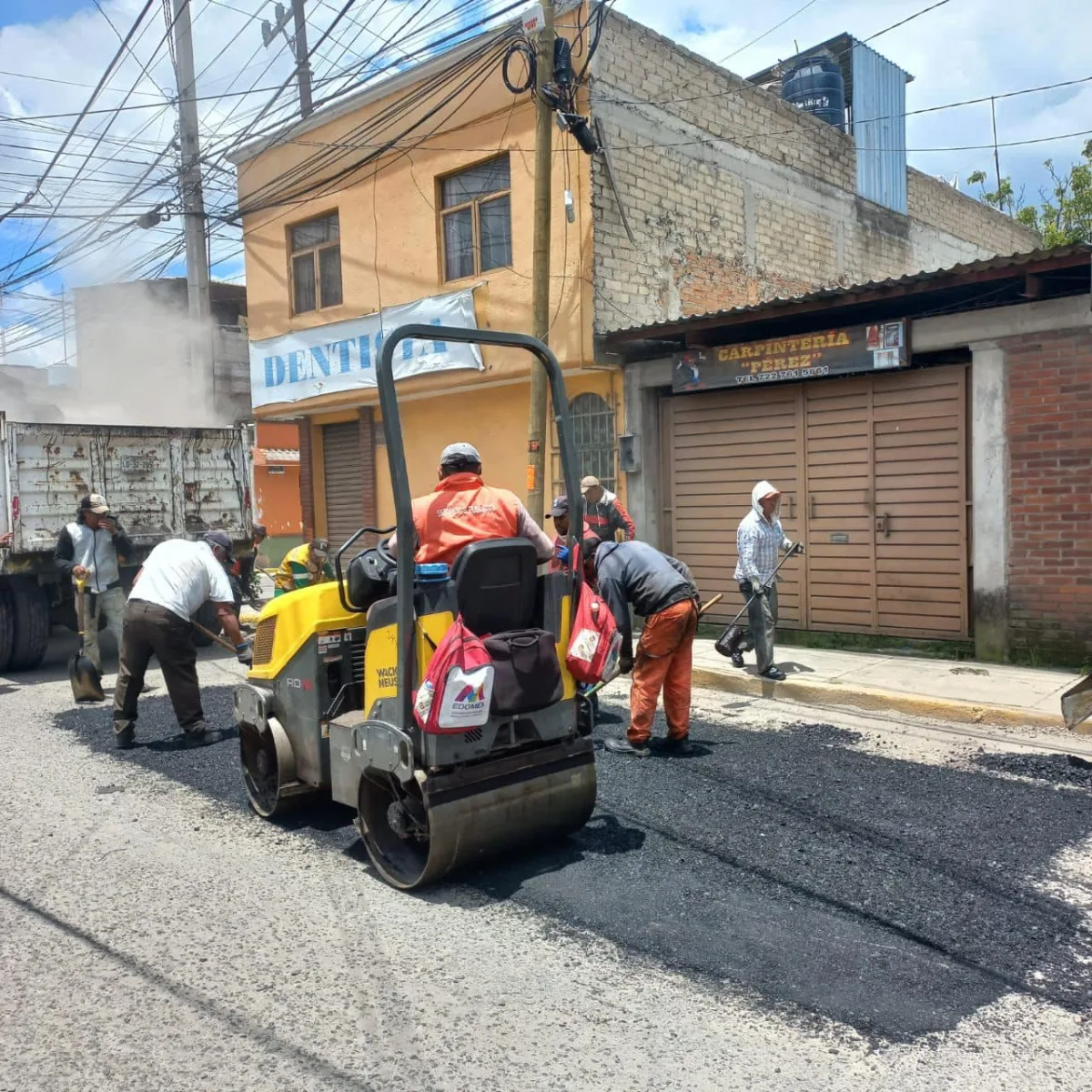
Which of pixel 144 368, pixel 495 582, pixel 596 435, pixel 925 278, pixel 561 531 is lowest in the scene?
pixel 495 582

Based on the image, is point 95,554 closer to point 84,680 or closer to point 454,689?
point 84,680

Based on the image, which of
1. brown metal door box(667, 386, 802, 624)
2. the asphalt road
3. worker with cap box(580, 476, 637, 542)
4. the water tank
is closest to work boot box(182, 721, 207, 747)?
the asphalt road

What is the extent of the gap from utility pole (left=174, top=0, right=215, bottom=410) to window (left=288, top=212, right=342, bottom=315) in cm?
199

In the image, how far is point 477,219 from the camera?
39.9ft

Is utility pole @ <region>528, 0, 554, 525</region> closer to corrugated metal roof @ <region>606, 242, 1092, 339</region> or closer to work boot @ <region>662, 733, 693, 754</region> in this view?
corrugated metal roof @ <region>606, 242, 1092, 339</region>

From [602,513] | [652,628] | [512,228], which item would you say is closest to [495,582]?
[652,628]

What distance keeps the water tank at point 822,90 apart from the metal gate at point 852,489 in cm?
702

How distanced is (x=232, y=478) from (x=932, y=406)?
24.9 ft

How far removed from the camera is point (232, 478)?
37.0ft

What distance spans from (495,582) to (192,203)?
46.5 ft

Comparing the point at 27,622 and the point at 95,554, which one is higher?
the point at 95,554

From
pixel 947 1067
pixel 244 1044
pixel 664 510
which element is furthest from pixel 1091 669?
pixel 244 1044

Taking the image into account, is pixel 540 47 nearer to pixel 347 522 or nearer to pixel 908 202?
pixel 347 522

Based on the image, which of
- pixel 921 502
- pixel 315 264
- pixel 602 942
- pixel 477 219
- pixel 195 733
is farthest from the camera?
pixel 315 264
